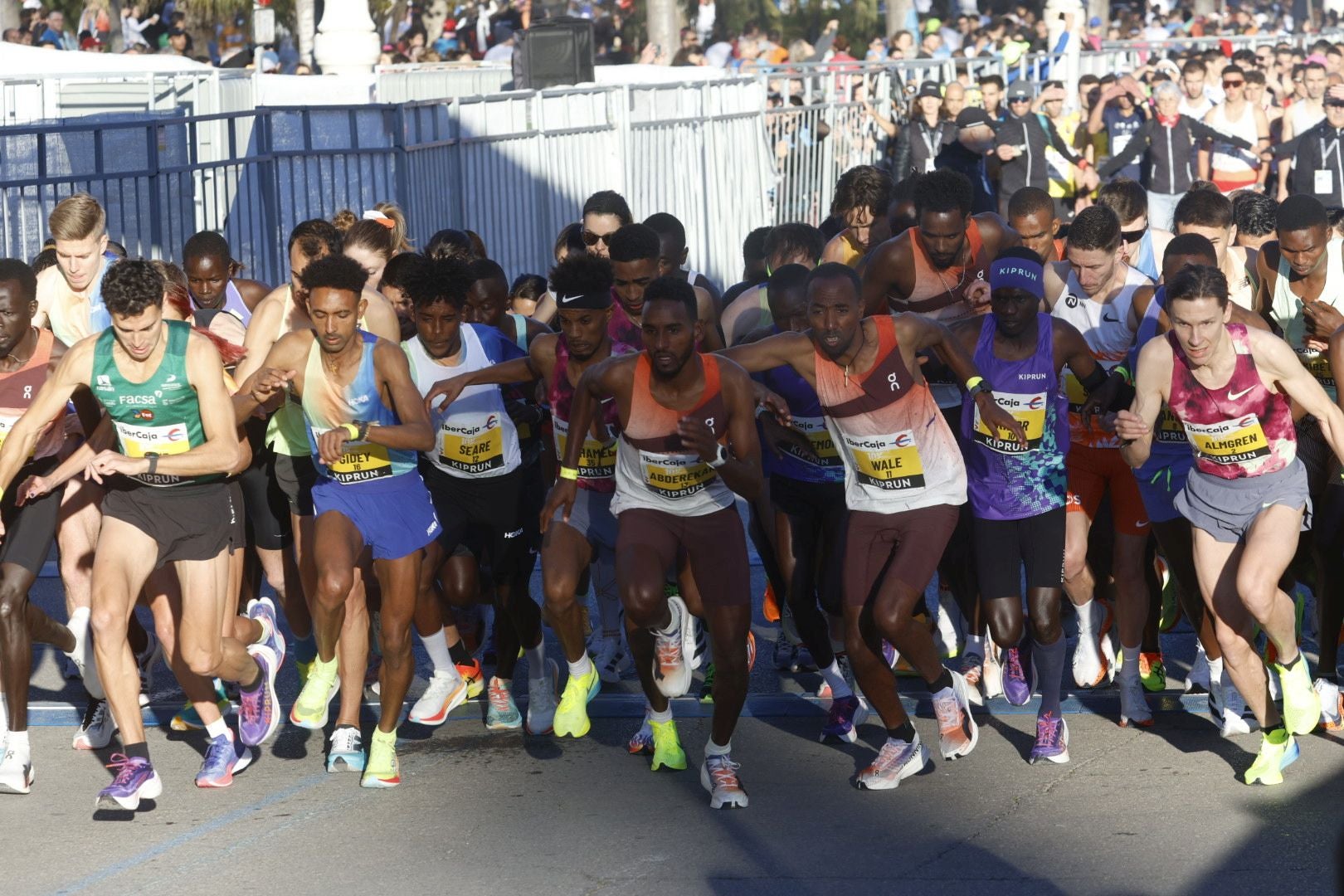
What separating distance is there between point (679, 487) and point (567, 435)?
598mm

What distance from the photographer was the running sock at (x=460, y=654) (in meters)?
8.21

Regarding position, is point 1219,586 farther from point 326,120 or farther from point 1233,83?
point 1233,83

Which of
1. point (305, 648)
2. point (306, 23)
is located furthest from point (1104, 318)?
point (306, 23)

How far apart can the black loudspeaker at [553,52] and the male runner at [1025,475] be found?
9.79 m

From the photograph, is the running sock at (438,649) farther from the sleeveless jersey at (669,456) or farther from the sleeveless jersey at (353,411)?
the sleeveless jersey at (669,456)

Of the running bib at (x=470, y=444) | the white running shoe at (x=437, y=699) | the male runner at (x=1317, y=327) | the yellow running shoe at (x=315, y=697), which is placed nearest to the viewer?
the yellow running shoe at (x=315, y=697)

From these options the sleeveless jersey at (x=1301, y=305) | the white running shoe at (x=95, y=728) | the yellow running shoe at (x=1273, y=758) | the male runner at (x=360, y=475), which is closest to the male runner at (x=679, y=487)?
the male runner at (x=360, y=475)

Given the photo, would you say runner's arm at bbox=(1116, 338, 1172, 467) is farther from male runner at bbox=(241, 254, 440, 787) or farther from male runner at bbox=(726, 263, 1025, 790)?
male runner at bbox=(241, 254, 440, 787)

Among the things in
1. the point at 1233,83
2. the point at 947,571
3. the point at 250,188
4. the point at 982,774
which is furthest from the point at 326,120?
the point at 1233,83

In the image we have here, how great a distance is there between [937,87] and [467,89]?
4.61 metres

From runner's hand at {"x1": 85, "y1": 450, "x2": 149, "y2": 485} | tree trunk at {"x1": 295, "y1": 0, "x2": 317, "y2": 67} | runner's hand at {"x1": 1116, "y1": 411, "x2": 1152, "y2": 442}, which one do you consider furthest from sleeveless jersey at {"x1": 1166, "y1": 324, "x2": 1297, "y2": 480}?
tree trunk at {"x1": 295, "y1": 0, "x2": 317, "y2": 67}

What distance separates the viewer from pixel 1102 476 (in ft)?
A: 25.8

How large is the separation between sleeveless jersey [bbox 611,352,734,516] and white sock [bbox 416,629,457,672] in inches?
41.3

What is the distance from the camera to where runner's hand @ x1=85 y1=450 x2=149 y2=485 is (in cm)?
659
